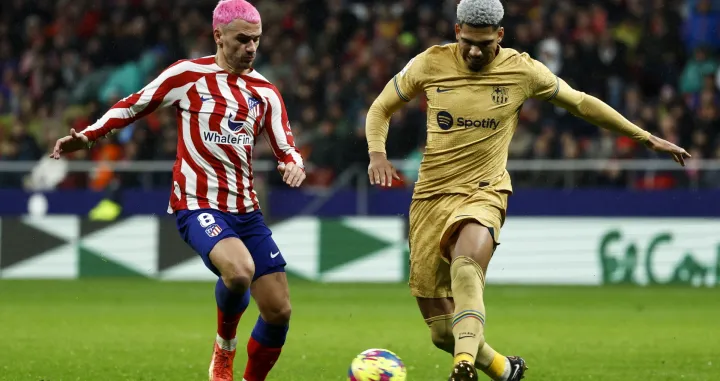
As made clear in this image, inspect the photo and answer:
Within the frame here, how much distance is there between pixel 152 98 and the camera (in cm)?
778

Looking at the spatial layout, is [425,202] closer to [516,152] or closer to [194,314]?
[194,314]

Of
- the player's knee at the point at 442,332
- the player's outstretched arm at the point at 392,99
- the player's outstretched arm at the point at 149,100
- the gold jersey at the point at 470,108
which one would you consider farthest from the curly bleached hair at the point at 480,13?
the player's knee at the point at 442,332

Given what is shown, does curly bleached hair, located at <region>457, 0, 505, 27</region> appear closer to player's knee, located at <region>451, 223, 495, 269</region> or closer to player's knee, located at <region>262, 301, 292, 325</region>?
player's knee, located at <region>451, 223, 495, 269</region>

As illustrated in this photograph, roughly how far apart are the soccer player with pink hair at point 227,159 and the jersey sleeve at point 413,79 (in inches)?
29.5

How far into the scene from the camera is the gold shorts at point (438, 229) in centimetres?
752

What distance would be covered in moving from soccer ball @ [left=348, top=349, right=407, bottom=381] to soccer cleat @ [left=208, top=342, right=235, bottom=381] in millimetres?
901

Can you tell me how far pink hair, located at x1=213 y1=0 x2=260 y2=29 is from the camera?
25.4 ft

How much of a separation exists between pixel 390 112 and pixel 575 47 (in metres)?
13.2

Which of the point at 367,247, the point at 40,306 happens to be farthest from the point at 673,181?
the point at 40,306

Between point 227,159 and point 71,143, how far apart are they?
913 millimetres

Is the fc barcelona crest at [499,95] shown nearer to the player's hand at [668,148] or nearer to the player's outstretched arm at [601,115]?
the player's outstretched arm at [601,115]

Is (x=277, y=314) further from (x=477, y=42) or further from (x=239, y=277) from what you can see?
(x=477, y=42)

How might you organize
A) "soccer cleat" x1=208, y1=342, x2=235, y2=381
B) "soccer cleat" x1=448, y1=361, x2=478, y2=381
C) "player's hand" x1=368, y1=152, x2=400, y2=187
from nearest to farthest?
"soccer cleat" x1=448, y1=361, x2=478, y2=381 → "player's hand" x1=368, y1=152, x2=400, y2=187 → "soccer cleat" x1=208, y1=342, x2=235, y2=381

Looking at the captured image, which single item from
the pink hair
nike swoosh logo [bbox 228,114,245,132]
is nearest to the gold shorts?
nike swoosh logo [bbox 228,114,245,132]
